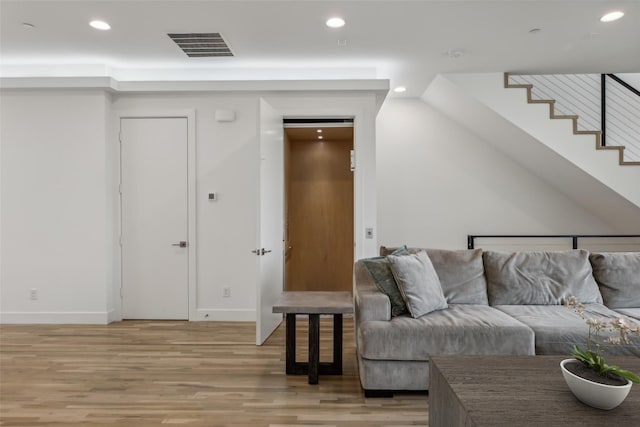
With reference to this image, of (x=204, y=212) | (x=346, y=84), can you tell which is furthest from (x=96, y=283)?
(x=346, y=84)

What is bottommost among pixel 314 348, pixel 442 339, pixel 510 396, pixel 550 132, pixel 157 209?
pixel 314 348

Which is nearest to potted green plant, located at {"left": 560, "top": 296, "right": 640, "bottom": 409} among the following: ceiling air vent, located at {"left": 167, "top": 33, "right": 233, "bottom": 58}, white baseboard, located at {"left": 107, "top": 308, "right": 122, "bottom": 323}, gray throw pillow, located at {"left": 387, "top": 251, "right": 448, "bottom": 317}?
gray throw pillow, located at {"left": 387, "top": 251, "right": 448, "bottom": 317}

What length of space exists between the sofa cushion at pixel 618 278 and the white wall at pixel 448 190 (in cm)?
217

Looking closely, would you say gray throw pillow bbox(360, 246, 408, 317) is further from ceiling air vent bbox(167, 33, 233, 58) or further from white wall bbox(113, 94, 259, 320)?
ceiling air vent bbox(167, 33, 233, 58)

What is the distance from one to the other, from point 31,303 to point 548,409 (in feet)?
16.1

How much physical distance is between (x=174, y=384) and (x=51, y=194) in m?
2.84

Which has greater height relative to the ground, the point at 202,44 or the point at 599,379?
the point at 202,44

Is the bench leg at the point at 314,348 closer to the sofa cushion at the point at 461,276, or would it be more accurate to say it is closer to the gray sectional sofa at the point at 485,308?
the gray sectional sofa at the point at 485,308

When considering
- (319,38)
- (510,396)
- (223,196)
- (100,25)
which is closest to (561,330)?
(510,396)

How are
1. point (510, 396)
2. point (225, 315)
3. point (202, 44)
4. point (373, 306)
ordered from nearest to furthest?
1. point (510, 396)
2. point (373, 306)
3. point (202, 44)
4. point (225, 315)

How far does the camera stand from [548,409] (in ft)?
4.64

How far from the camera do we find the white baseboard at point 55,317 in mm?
4246

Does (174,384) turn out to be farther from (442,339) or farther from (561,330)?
(561,330)

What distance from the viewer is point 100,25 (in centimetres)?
330
